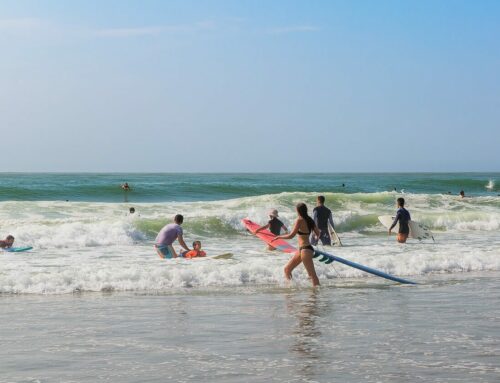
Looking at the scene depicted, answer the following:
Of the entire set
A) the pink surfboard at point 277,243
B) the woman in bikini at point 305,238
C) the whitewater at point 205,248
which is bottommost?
the whitewater at point 205,248

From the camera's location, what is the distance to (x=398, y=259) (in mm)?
16438

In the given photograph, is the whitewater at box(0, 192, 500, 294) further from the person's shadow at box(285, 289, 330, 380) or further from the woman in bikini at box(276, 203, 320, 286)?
the person's shadow at box(285, 289, 330, 380)

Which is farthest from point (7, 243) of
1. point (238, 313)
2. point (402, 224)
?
point (402, 224)

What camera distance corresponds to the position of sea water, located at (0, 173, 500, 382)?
7074 mm

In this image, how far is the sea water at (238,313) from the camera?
7.07m

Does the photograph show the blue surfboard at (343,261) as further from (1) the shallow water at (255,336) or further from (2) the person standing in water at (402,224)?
(2) the person standing in water at (402,224)

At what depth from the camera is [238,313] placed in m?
10.1

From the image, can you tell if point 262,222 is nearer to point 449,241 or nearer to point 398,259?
point 449,241

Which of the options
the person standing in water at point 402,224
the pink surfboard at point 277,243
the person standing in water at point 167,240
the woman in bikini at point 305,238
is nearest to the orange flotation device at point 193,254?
the person standing in water at point 167,240

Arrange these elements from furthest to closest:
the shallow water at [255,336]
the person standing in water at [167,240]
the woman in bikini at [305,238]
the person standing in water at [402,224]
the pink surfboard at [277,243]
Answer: the person standing in water at [402,224] < the pink surfboard at [277,243] < the person standing in water at [167,240] < the woman in bikini at [305,238] < the shallow water at [255,336]

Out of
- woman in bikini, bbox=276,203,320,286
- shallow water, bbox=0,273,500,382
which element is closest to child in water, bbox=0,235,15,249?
shallow water, bbox=0,273,500,382

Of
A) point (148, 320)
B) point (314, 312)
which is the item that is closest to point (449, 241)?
point (314, 312)

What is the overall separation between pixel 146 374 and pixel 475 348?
3546mm

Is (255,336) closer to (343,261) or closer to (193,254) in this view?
(343,261)
